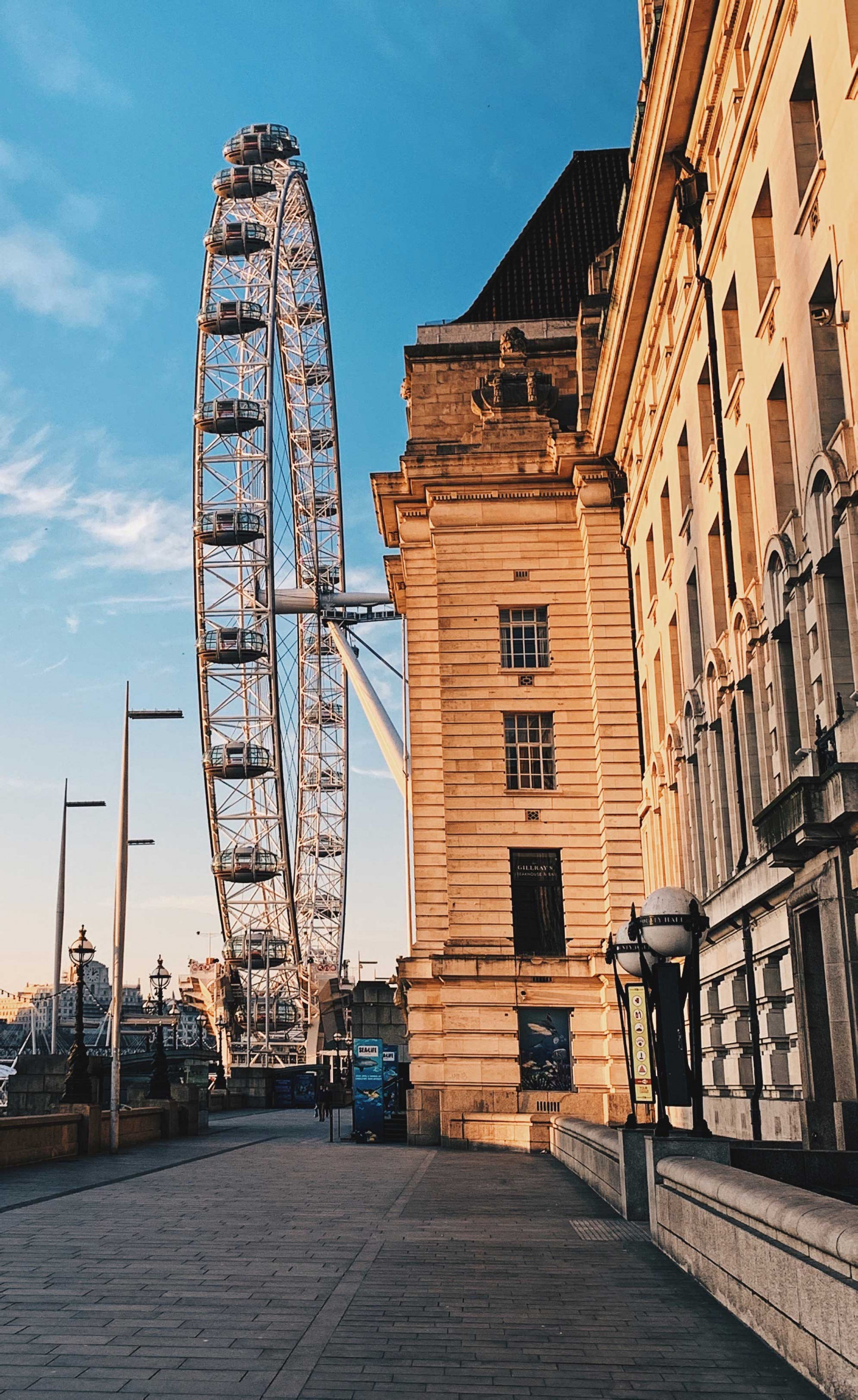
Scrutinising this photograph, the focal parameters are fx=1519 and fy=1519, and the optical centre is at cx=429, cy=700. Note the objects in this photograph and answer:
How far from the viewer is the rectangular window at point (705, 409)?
26.6 metres

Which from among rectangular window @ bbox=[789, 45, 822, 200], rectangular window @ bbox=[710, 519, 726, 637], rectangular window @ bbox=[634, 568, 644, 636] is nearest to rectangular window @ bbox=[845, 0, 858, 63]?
rectangular window @ bbox=[789, 45, 822, 200]

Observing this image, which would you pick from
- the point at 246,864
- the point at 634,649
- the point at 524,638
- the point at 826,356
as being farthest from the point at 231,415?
the point at 826,356

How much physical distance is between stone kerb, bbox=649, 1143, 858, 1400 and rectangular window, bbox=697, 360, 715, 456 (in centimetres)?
1720

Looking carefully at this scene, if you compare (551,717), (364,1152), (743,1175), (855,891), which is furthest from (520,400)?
(743,1175)

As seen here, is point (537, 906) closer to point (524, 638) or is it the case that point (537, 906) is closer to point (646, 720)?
point (646, 720)

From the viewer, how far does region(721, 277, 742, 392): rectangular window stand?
24.1 meters

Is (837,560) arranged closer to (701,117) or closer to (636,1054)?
(636,1054)

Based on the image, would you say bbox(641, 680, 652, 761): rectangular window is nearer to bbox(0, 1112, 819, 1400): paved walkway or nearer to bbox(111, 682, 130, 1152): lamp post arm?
bbox(111, 682, 130, 1152): lamp post arm

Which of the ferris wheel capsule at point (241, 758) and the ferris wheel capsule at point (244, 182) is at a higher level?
the ferris wheel capsule at point (244, 182)

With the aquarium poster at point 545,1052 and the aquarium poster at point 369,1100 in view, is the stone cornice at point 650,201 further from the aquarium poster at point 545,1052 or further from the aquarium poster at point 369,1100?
the aquarium poster at point 369,1100

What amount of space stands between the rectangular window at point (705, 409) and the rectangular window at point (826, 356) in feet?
25.6

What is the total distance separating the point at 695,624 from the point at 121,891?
43.7 feet

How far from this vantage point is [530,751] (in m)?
39.5

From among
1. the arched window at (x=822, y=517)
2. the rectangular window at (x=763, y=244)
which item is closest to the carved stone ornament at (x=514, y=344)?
the rectangular window at (x=763, y=244)
